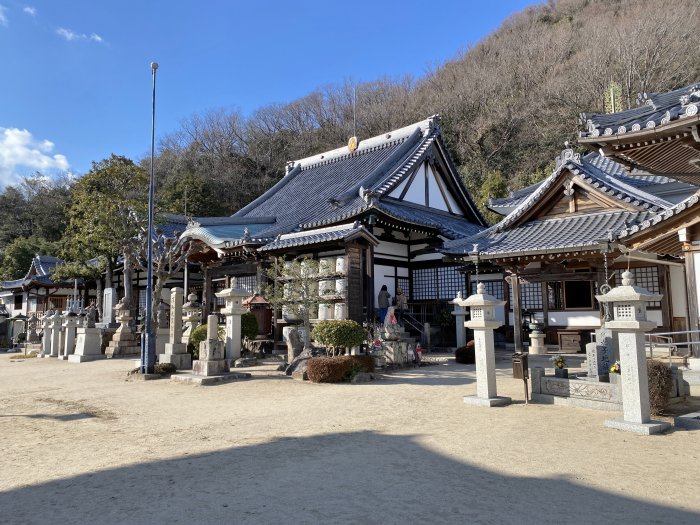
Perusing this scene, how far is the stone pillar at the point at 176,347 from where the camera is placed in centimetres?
1346

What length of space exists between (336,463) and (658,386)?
486 cm

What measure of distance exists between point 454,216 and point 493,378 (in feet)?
49.7

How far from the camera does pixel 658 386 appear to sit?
6.80 metres

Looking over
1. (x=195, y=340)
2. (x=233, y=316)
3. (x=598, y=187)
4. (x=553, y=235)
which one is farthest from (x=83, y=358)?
(x=598, y=187)

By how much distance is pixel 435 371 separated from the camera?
12.4 m

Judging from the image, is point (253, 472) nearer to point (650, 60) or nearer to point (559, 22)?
point (650, 60)

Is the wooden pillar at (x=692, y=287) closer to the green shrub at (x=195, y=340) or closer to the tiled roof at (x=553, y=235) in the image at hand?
the tiled roof at (x=553, y=235)

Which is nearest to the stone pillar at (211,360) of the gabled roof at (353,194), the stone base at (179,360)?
the stone base at (179,360)

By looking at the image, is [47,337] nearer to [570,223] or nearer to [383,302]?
[383,302]

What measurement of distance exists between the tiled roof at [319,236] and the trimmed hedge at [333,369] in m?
4.88

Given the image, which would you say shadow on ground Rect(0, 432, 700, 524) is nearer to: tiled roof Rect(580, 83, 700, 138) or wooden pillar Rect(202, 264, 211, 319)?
tiled roof Rect(580, 83, 700, 138)

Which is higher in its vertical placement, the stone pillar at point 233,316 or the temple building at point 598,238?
the temple building at point 598,238

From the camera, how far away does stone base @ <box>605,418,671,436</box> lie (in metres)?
6.00

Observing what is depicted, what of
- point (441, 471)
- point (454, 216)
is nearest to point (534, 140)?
point (454, 216)
